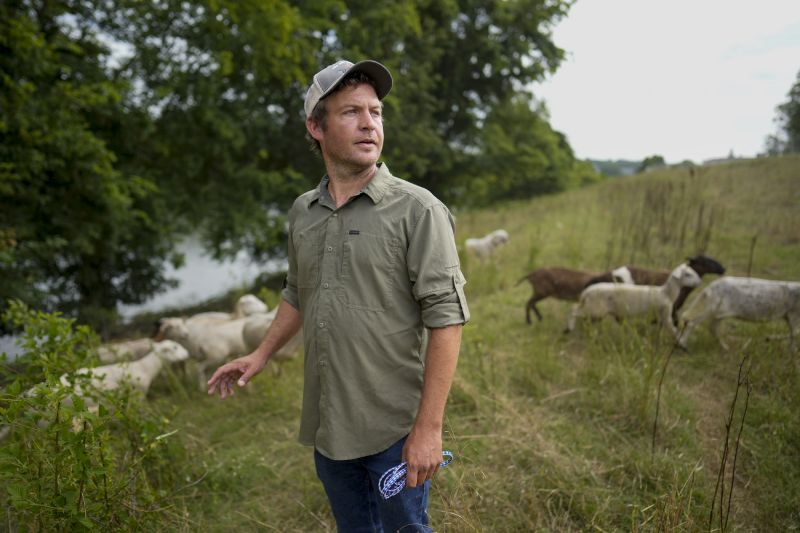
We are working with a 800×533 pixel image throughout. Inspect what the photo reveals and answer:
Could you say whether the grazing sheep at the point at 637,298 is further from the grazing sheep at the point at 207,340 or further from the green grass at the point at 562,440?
the grazing sheep at the point at 207,340

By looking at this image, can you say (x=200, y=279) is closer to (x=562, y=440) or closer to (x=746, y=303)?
(x=562, y=440)

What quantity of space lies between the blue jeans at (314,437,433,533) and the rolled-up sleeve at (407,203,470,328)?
0.55 metres

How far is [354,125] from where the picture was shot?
171 centimetres

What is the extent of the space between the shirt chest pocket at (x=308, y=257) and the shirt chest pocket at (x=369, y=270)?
0.47 feet

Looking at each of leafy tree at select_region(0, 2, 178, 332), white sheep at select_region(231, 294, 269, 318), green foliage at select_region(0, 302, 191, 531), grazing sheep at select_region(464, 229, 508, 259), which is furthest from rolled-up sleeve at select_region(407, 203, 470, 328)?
grazing sheep at select_region(464, 229, 508, 259)

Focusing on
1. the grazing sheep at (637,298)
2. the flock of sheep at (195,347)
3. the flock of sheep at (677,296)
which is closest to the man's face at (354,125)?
the flock of sheep at (195,347)

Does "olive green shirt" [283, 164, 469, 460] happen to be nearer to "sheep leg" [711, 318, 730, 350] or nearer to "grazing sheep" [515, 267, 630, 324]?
"sheep leg" [711, 318, 730, 350]

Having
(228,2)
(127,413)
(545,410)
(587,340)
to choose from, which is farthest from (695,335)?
(228,2)

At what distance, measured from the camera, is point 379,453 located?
1751 millimetres

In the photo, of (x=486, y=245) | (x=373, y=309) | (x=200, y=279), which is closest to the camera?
(x=373, y=309)

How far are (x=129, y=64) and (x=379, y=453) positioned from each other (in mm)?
9515

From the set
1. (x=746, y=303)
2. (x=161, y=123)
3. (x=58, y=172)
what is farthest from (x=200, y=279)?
(x=746, y=303)

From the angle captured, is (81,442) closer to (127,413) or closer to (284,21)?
(127,413)

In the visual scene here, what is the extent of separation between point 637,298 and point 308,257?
431 centimetres
